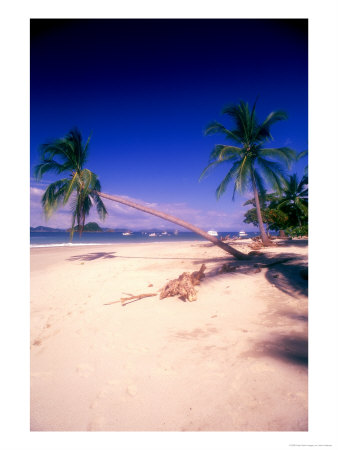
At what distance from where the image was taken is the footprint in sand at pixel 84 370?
2.00 m

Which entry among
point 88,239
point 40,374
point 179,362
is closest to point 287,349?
point 179,362

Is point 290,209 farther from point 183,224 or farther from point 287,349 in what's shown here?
point 287,349

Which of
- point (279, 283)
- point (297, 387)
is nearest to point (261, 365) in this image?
point (297, 387)

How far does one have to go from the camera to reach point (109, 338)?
8.57ft

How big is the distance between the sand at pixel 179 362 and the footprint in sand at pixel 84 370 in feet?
0.04

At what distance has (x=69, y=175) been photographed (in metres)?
7.09

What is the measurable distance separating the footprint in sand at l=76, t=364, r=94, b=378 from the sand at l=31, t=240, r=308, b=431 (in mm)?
12

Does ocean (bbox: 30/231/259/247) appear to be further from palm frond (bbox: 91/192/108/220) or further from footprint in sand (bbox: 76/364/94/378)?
footprint in sand (bbox: 76/364/94/378)

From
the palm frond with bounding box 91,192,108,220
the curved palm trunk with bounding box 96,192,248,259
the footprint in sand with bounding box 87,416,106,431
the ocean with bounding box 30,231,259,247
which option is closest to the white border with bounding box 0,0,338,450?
the footprint in sand with bounding box 87,416,106,431

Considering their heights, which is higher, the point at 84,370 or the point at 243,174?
the point at 243,174

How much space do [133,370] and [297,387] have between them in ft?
4.60

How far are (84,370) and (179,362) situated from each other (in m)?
0.98

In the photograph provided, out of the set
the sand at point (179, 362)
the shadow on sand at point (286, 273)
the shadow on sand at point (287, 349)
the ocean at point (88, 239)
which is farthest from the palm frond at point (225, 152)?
the ocean at point (88, 239)
